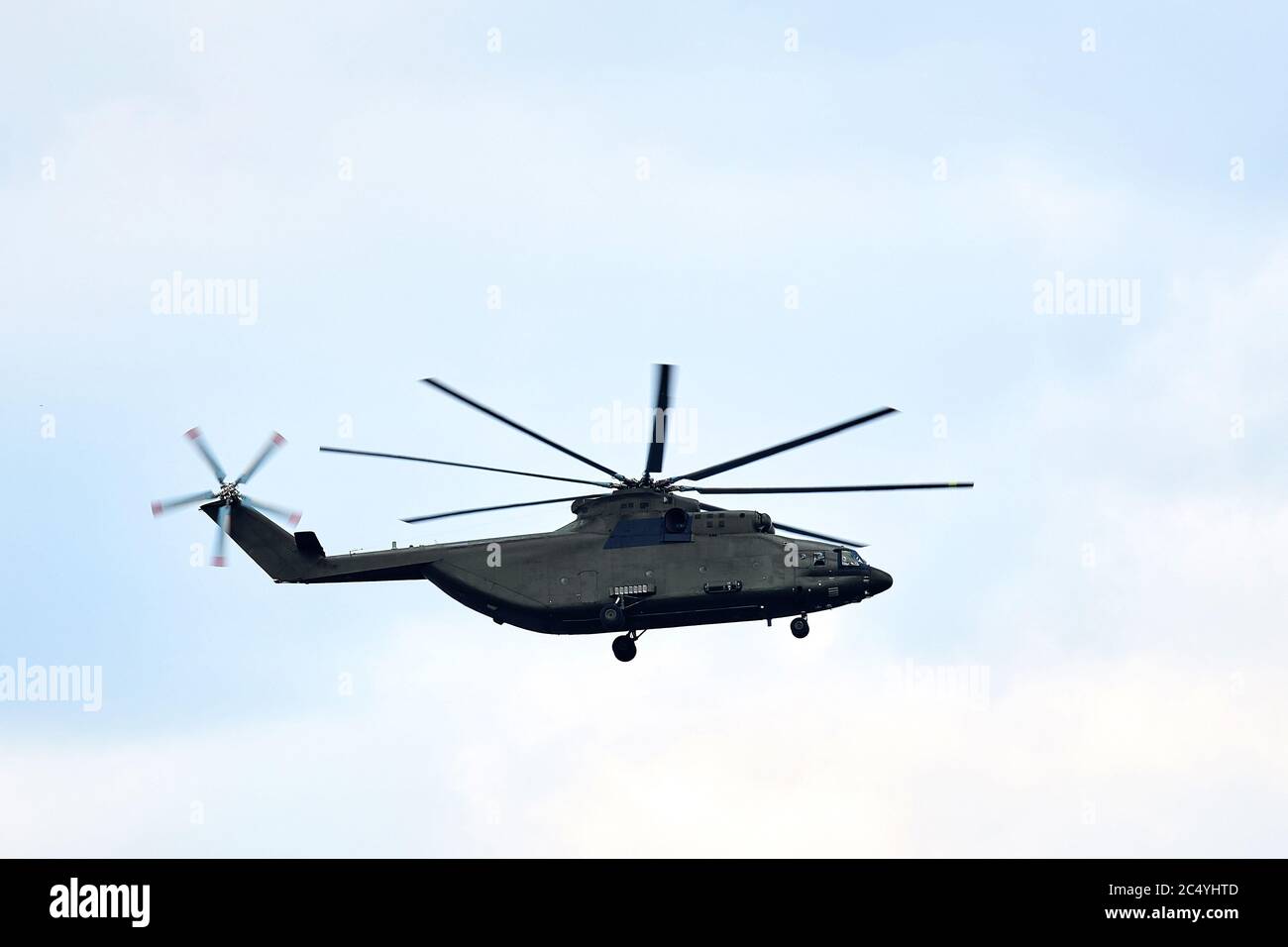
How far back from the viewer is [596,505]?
83.7 meters

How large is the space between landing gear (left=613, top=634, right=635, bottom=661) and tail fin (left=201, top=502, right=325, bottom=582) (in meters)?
12.3

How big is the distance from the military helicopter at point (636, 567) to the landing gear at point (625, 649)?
0.04 meters

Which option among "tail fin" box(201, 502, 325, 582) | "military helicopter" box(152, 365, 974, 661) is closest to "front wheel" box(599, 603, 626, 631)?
"military helicopter" box(152, 365, 974, 661)

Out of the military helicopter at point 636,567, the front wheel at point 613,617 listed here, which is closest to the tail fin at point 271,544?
the military helicopter at point 636,567

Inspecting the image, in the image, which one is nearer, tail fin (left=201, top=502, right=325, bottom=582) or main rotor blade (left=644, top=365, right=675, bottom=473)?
main rotor blade (left=644, top=365, right=675, bottom=473)

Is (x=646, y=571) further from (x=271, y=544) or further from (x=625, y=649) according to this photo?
(x=271, y=544)

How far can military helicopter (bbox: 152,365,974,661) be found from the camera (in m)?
81.2

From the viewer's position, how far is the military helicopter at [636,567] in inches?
3199

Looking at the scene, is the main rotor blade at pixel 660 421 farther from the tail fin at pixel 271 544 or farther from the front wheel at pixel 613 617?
the tail fin at pixel 271 544

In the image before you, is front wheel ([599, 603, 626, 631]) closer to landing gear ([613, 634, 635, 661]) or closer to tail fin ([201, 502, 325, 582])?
landing gear ([613, 634, 635, 661])
